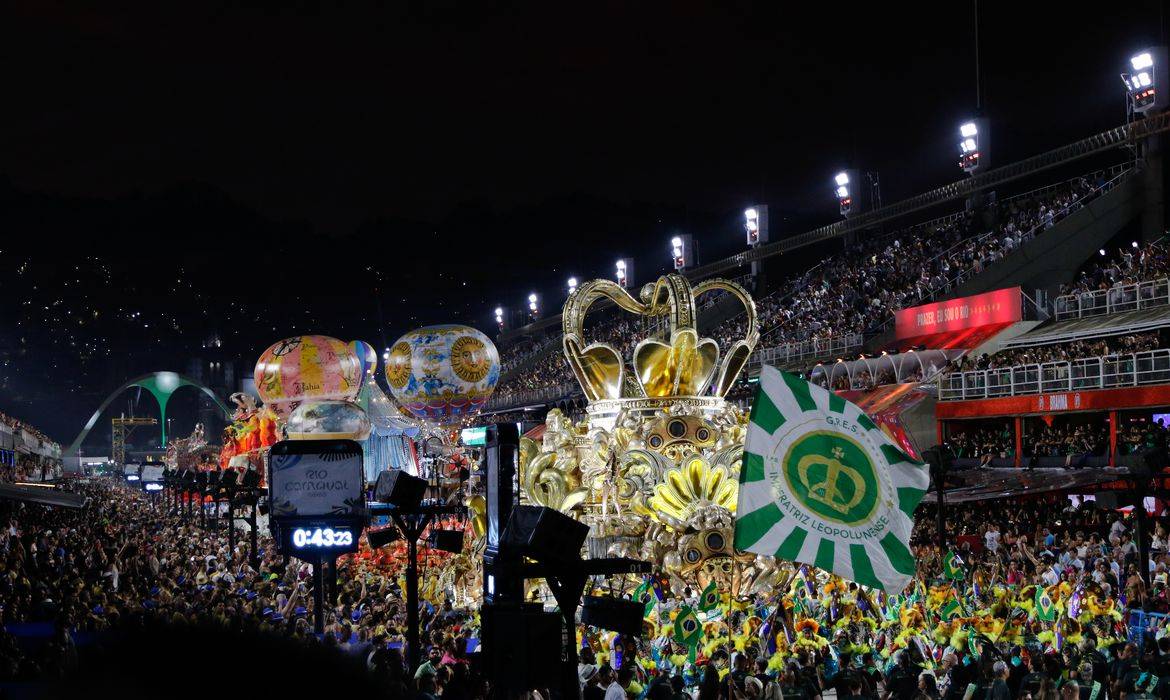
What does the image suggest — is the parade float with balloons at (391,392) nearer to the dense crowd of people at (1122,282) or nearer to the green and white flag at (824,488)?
the dense crowd of people at (1122,282)

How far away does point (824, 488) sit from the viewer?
921cm

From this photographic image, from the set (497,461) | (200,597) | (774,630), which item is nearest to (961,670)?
(774,630)

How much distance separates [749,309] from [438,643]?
25.9 feet

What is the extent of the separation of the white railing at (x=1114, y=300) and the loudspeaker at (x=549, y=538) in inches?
992

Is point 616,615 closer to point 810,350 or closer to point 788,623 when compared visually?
point 788,623

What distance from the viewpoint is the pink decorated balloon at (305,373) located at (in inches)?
1411

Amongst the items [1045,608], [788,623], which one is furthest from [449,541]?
Answer: [1045,608]

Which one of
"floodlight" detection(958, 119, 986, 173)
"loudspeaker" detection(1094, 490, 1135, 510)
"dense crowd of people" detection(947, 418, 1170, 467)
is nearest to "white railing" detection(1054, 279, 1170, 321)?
"dense crowd of people" detection(947, 418, 1170, 467)

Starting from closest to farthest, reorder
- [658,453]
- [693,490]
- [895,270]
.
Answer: [693,490] → [658,453] → [895,270]

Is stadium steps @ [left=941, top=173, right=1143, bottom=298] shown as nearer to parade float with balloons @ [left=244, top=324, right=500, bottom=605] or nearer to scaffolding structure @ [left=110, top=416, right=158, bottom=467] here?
parade float with balloons @ [left=244, top=324, right=500, bottom=605]

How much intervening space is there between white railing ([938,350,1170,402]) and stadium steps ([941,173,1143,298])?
6412 mm

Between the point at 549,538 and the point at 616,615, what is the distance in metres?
0.63

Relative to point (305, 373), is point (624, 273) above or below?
above

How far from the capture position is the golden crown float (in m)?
15.5
